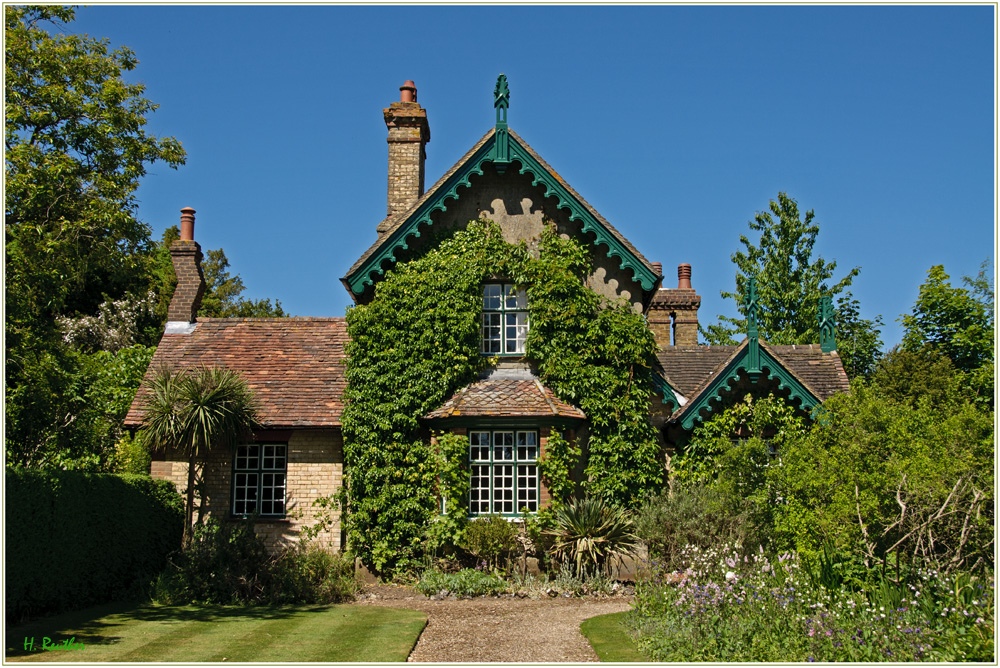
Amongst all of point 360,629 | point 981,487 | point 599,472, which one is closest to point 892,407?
point 981,487

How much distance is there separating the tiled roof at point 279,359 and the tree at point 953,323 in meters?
23.3

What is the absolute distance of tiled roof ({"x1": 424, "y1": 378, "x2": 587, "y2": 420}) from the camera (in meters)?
16.7

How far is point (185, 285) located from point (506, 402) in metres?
10.3

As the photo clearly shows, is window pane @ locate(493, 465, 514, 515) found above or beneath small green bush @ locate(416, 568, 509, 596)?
above

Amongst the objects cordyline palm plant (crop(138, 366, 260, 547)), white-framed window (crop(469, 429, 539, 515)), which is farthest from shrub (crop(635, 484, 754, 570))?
cordyline palm plant (crop(138, 366, 260, 547))

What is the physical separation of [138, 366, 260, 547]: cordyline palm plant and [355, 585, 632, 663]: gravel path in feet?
15.0

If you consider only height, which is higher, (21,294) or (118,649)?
(21,294)

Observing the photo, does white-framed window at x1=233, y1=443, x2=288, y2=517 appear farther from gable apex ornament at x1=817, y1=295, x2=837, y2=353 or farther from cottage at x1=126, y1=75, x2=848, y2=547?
gable apex ornament at x1=817, y1=295, x2=837, y2=353

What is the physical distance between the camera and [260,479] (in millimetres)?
18250

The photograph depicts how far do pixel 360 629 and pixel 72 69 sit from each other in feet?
37.0

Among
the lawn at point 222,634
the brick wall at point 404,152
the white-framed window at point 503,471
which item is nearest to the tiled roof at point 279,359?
the white-framed window at point 503,471

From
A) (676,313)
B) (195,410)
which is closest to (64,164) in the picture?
(195,410)

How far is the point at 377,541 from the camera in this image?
17.0 m

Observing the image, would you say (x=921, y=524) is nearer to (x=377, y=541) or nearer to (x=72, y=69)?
(x=377, y=541)
